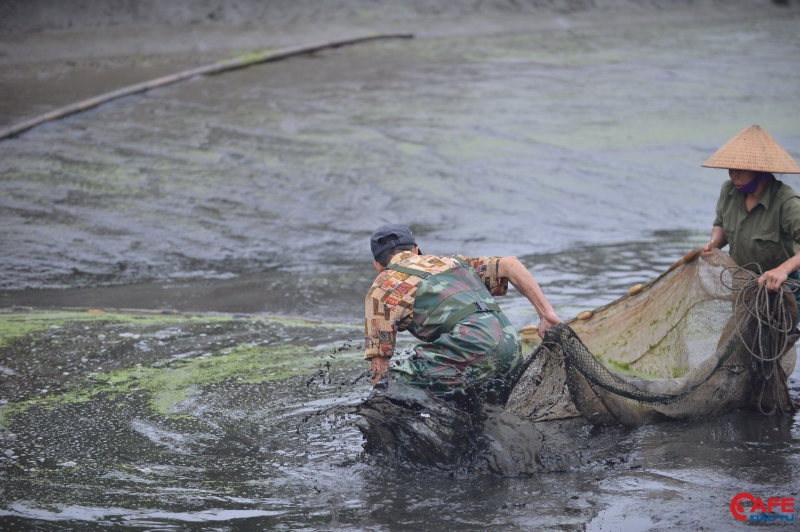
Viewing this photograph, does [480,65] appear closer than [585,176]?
No

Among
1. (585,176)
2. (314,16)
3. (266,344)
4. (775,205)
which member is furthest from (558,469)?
(314,16)

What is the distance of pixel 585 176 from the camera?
13.3 m

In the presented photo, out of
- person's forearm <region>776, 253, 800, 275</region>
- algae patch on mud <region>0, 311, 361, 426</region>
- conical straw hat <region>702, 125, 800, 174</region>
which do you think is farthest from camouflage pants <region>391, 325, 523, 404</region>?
conical straw hat <region>702, 125, 800, 174</region>

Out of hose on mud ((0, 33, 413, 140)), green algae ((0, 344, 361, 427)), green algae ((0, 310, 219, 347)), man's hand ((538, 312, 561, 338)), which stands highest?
hose on mud ((0, 33, 413, 140))

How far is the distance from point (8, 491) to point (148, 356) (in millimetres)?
2404

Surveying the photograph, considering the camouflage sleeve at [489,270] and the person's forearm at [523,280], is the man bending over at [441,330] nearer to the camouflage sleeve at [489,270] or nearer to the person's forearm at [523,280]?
the person's forearm at [523,280]

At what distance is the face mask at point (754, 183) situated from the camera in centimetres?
542

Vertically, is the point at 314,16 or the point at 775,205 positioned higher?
the point at 314,16

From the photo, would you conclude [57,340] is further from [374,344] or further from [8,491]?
[374,344]

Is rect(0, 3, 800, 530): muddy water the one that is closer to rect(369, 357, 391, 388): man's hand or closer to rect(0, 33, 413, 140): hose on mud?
rect(0, 33, 413, 140): hose on mud

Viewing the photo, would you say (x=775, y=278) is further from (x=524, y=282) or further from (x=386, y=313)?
(x=386, y=313)

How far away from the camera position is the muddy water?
173 inches

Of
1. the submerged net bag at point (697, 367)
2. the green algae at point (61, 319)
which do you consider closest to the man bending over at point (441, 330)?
the submerged net bag at point (697, 367)

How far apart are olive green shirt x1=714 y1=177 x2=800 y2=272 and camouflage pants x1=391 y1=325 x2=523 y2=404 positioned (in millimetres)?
1760
